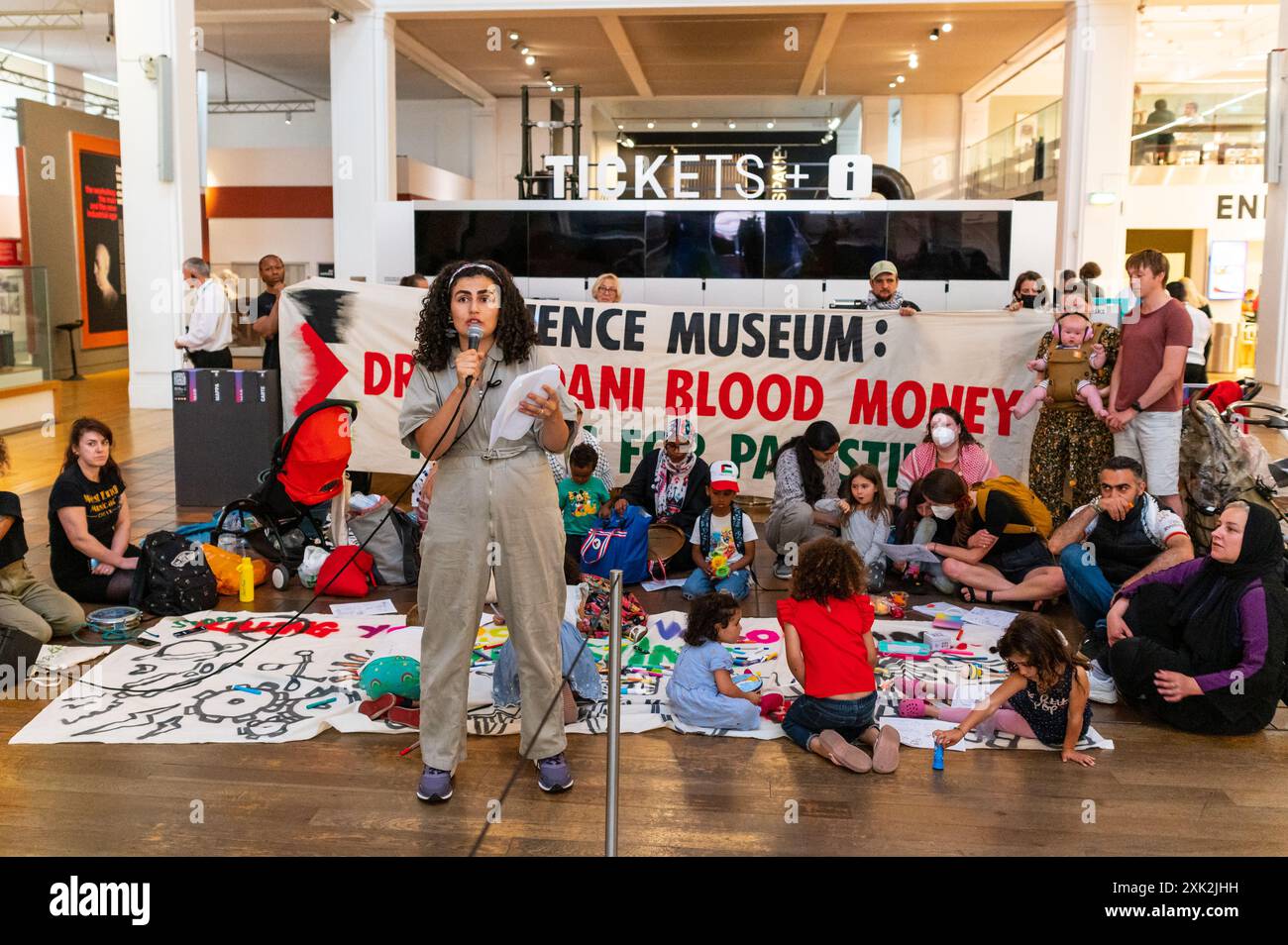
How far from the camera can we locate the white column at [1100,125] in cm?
1691

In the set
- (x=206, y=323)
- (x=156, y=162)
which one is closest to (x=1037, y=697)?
(x=206, y=323)

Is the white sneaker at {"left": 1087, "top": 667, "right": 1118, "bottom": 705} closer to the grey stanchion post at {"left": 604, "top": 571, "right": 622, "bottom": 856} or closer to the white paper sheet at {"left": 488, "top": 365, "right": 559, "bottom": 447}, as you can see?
the grey stanchion post at {"left": 604, "top": 571, "right": 622, "bottom": 856}

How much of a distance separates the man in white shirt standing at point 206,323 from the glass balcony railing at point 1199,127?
1547 cm

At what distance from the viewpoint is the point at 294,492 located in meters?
7.37

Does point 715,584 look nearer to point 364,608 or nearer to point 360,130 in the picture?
point 364,608

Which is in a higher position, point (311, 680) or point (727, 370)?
point (727, 370)

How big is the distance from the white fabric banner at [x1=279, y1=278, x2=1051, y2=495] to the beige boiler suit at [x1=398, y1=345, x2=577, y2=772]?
16.3ft

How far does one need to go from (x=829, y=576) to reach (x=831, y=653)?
1.00 ft

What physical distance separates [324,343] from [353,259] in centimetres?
976

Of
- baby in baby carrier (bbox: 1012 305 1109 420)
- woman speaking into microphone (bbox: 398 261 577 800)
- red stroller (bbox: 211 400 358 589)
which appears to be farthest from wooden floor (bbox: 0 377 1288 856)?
baby in baby carrier (bbox: 1012 305 1109 420)

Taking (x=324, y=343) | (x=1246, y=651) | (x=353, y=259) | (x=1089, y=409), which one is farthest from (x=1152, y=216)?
(x=1246, y=651)

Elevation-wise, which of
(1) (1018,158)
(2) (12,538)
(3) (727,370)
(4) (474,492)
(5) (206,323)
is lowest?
(2) (12,538)

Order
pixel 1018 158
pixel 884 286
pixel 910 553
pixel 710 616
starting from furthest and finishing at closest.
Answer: pixel 1018 158, pixel 884 286, pixel 910 553, pixel 710 616

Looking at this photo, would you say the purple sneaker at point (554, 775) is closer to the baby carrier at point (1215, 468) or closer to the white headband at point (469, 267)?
the white headband at point (469, 267)
